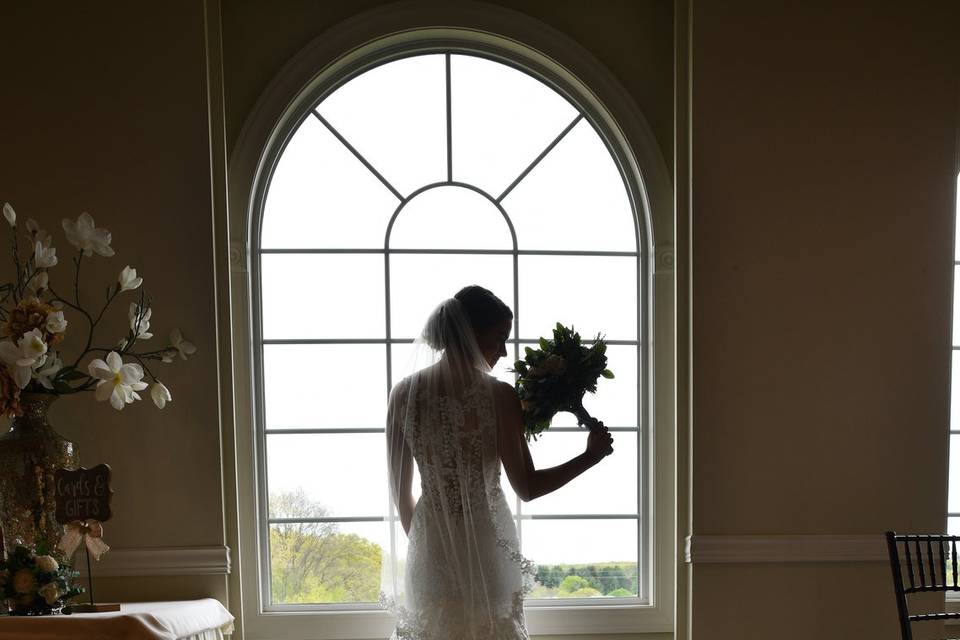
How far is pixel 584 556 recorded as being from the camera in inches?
122

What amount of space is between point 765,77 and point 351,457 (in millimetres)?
2163

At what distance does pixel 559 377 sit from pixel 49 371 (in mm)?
1565

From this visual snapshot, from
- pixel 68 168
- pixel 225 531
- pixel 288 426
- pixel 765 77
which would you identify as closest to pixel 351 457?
pixel 288 426

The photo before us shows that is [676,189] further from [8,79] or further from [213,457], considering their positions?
[8,79]

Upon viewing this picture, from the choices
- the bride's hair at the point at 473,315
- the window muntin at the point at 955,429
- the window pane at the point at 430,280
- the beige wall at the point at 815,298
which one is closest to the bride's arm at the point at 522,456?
the bride's hair at the point at 473,315

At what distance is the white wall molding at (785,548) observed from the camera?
2797 mm

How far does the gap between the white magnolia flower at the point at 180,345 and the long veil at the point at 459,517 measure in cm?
78

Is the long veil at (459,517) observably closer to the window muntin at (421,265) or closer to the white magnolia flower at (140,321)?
the window muntin at (421,265)

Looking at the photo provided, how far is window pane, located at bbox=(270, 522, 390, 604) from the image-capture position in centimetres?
302

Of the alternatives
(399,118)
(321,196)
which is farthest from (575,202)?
(321,196)

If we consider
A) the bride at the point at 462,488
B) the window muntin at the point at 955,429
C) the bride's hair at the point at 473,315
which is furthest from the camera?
the window muntin at the point at 955,429

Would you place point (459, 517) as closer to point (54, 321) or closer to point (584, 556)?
point (584, 556)

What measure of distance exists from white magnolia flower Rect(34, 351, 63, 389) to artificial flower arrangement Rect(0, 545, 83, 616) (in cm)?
47

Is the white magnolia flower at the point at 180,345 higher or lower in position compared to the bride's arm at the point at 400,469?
higher
